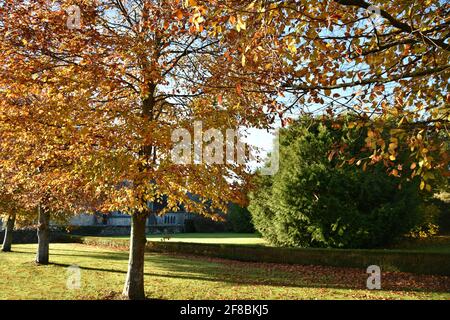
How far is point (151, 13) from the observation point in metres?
9.62

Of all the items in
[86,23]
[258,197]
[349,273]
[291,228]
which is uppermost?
[86,23]

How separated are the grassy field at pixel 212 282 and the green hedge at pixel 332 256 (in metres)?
0.73

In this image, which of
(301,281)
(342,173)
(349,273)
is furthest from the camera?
(342,173)

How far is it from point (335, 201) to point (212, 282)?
10.6m

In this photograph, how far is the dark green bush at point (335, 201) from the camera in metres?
22.3

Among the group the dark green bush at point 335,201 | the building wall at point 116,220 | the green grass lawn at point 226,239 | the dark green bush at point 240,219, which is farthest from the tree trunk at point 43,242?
the dark green bush at point 240,219

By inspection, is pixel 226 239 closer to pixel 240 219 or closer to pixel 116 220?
pixel 240 219

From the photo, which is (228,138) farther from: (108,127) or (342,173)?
(342,173)

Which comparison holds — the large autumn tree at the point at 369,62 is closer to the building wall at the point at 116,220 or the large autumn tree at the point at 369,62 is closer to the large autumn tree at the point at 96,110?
the large autumn tree at the point at 96,110

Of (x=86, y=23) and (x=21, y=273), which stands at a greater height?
(x=86, y=23)

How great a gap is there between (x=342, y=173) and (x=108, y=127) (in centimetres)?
1664

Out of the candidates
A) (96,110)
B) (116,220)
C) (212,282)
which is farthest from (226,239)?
(96,110)

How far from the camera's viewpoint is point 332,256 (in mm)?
20359
